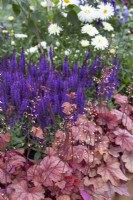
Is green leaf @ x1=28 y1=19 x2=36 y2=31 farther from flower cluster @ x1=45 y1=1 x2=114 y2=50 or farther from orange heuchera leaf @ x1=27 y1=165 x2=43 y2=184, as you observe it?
orange heuchera leaf @ x1=27 y1=165 x2=43 y2=184

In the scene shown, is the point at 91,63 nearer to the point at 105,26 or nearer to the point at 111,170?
the point at 105,26

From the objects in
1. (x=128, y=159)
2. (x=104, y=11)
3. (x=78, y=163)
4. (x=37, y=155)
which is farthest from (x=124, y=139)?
(x=104, y=11)

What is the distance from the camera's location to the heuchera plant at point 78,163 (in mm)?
2594

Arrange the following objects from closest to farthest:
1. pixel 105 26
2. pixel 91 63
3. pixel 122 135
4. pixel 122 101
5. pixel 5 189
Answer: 1. pixel 5 189
2. pixel 122 135
3. pixel 122 101
4. pixel 91 63
5. pixel 105 26

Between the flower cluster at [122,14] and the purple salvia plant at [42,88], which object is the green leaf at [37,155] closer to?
the purple salvia plant at [42,88]

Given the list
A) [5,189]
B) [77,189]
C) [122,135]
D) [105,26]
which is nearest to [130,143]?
[122,135]

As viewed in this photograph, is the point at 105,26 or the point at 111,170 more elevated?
the point at 105,26

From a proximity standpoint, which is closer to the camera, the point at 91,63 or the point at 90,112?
the point at 90,112

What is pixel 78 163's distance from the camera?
2.82m

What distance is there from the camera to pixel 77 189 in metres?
2.68

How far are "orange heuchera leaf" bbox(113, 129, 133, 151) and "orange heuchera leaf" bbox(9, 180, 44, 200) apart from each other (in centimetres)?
65

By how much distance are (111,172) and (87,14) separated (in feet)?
5.71

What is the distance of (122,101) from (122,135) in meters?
0.37

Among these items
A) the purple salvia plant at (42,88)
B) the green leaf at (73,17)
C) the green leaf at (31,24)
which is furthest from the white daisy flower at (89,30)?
the purple salvia plant at (42,88)
